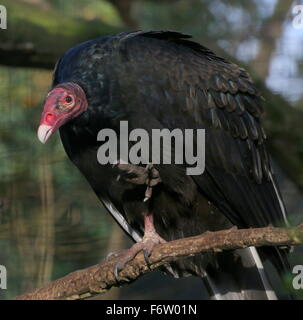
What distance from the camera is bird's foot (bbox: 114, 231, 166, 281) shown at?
3.22 m

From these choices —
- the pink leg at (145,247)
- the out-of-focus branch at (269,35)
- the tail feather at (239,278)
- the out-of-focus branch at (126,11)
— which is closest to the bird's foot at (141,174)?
the pink leg at (145,247)

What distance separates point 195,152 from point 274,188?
1.62ft

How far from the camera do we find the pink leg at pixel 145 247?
323 centimetres

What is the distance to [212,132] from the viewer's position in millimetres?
3480

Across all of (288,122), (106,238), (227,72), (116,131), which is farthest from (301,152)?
(116,131)

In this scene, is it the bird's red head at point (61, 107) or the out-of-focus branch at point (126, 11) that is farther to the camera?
the out-of-focus branch at point (126, 11)

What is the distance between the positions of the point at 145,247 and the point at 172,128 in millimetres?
521

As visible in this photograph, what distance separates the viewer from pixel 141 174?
3.26 m

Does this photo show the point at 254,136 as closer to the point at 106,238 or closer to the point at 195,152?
the point at 195,152
